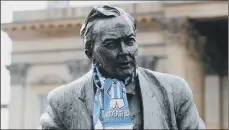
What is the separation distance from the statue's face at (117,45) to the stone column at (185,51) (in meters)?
25.7

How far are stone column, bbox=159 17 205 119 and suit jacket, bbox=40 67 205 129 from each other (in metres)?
25.6

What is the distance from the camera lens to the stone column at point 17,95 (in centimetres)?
3116

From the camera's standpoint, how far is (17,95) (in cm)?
3119

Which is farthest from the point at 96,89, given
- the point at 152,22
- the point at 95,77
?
the point at 152,22

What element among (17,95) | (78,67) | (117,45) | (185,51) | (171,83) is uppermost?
(185,51)

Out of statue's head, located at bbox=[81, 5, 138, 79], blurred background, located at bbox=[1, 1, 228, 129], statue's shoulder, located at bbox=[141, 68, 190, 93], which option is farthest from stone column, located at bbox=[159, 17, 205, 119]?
statue's head, located at bbox=[81, 5, 138, 79]

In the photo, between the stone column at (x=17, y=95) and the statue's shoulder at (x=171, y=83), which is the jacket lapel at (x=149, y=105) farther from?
the stone column at (x=17, y=95)

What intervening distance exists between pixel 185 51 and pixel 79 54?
3924mm

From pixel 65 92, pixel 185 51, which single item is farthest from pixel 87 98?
pixel 185 51

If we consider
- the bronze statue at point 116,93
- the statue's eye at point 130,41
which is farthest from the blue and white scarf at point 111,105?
the statue's eye at point 130,41

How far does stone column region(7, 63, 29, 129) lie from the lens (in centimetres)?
3116

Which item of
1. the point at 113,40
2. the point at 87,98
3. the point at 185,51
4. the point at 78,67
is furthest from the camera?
the point at 78,67

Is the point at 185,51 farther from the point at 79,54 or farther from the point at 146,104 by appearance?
the point at 146,104

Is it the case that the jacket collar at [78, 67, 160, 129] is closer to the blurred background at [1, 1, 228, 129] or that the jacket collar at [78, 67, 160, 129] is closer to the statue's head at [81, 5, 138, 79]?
the statue's head at [81, 5, 138, 79]
